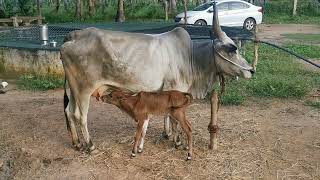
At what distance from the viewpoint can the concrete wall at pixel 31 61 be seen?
11.9 metres

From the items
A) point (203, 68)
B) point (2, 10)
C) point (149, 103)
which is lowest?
point (149, 103)

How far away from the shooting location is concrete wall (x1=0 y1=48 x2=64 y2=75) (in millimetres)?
11852

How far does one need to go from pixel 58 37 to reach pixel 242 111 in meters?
8.29

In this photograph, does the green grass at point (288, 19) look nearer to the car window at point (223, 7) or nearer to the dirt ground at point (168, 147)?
the car window at point (223, 7)

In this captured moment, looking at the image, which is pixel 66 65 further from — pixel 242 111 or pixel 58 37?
pixel 58 37

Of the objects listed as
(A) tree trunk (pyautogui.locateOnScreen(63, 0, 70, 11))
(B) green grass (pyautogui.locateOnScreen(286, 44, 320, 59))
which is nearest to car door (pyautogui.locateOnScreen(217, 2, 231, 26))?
(B) green grass (pyautogui.locateOnScreen(286, 44, 320, 59))

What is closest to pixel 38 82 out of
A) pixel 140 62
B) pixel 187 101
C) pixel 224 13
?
pixel 140 62

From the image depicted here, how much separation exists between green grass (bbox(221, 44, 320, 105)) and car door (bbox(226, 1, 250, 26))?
27.3ft

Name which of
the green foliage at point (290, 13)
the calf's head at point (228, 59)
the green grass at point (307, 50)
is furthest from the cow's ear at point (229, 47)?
the green foliage at point (290, 13)

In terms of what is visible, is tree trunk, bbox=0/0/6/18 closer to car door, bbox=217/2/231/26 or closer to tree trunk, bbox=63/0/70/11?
tree trunk, bbox=63/0/70/11

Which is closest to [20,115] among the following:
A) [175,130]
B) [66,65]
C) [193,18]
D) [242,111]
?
[66,65]

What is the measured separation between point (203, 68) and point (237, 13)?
50.7ft

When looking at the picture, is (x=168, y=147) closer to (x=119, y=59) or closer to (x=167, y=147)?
(x=167, y=147)

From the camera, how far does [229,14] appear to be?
2098 cm
